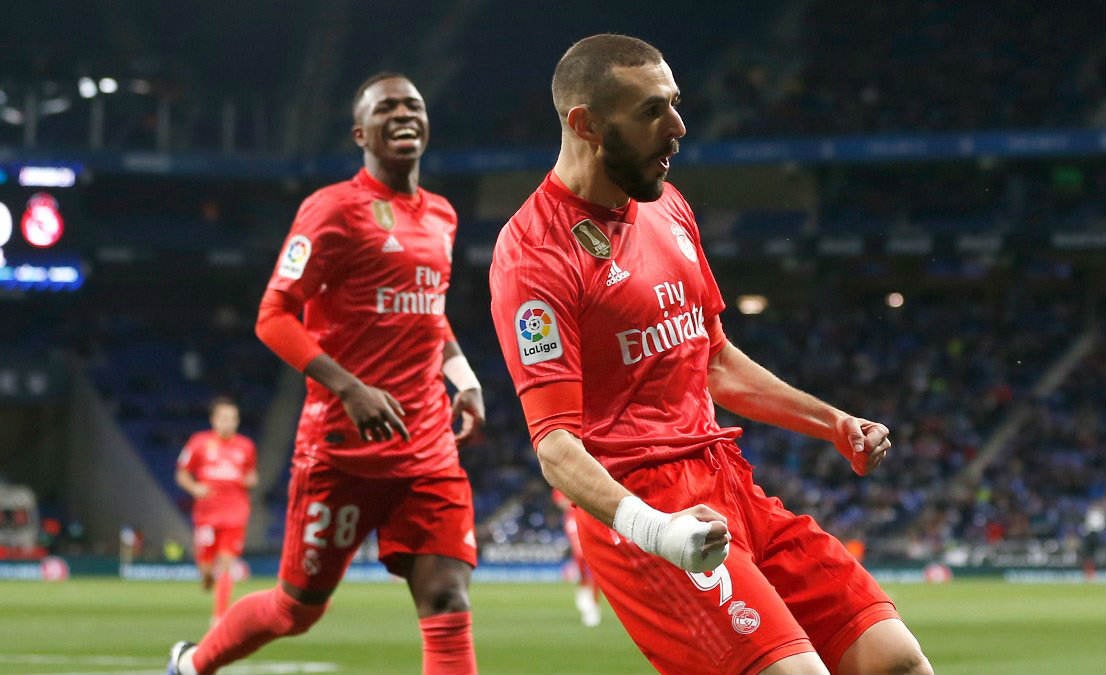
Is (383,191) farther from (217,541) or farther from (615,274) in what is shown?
(217,541)

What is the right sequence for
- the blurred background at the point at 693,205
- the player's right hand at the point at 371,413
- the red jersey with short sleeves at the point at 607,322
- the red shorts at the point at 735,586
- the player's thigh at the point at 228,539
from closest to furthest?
the red shorts at the point at 735,586, the red jersey with short sleeves at the point at 607,322, the player's right hand at the point at 371,413, the player's thigh at the point at 228,539, the blurred background at the point at 693,205

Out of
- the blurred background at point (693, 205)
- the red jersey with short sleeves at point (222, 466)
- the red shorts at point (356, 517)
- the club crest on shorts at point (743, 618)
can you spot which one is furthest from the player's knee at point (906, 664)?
the blurred background at point (693, 205)

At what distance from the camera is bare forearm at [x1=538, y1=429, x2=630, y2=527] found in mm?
4227

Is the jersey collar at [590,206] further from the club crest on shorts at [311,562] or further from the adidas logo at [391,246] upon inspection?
the club crest on shorts at [311,562]

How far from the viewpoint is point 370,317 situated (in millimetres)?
7281

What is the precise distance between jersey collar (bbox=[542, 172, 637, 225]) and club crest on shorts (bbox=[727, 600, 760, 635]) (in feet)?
3.71

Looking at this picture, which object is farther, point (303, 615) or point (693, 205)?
point (693, 205)

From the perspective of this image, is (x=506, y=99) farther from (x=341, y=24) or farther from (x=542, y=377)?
(x=542, y=377)

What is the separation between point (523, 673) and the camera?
37.2 feet

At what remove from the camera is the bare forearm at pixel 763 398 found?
496 centimetres

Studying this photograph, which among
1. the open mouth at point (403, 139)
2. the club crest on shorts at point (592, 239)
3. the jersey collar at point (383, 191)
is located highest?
the open mouth at point (403, 139)

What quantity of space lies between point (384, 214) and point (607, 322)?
3.02m

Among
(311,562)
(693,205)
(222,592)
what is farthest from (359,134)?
(693,205)

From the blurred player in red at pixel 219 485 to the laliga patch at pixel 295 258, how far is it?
33.4 ft
